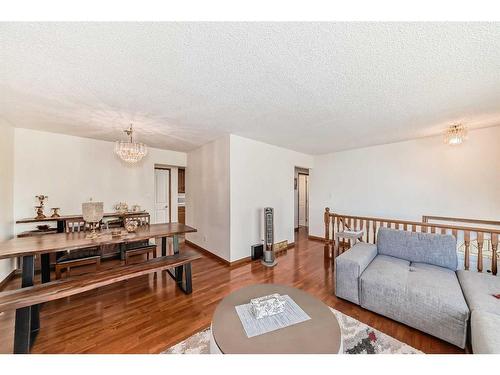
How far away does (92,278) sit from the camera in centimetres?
189

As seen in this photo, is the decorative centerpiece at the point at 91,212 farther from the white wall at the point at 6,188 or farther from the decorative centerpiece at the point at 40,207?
the decorative centerpiece at the point at 40,207

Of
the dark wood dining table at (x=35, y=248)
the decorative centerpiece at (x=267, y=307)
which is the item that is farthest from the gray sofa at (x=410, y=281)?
the dark wood dining table at (x=35, y=248)

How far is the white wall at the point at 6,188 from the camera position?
269 centimetres

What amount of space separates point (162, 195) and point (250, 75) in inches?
180

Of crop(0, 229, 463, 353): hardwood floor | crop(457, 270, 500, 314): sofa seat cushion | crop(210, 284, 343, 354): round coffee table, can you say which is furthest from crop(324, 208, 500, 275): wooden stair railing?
crop(210, 284, 343, 354): round coffee table

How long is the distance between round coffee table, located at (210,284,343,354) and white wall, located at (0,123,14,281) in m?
3.51

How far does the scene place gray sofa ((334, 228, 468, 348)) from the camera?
1.64m

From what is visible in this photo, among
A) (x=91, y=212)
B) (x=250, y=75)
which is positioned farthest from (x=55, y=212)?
(x=250, y=75)

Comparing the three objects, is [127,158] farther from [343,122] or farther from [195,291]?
[343,122]

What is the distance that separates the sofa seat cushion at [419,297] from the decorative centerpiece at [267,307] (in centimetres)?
128

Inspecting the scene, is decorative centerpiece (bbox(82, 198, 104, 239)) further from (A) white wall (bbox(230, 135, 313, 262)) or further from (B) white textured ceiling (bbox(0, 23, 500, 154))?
(A) white wall (bbox(230, 135, 313, 262))

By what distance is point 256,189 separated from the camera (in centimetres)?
391
